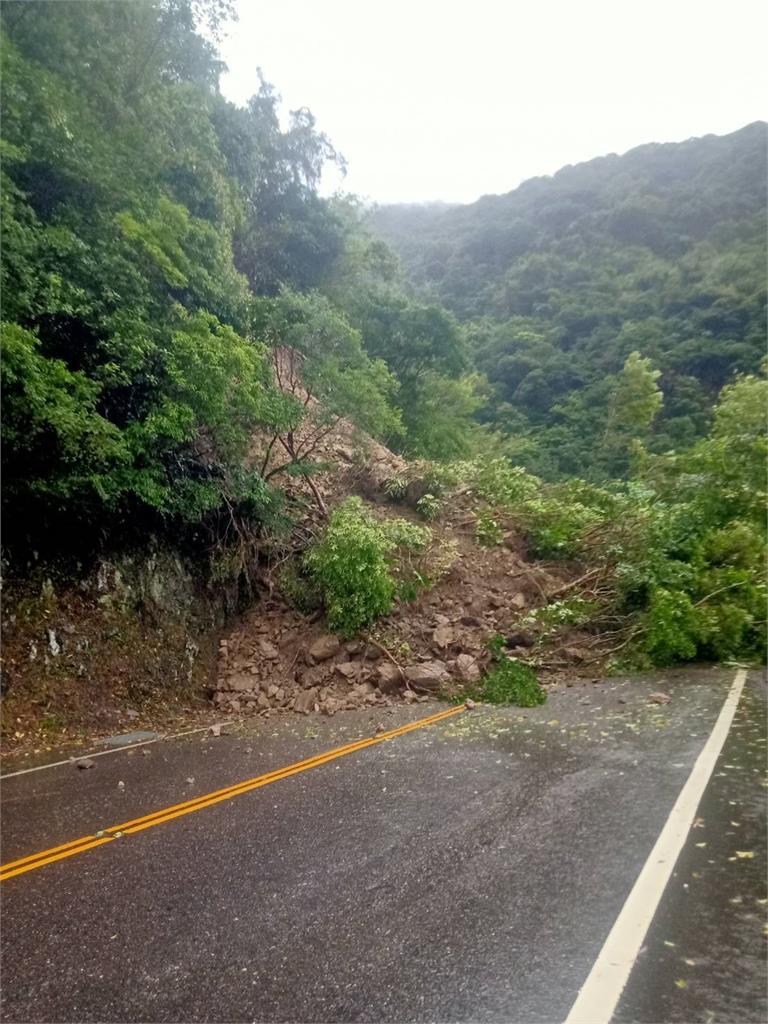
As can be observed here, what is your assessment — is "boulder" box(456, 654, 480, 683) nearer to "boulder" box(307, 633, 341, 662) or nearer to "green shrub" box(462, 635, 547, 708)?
"green shrub" box(462, 635, 547, 708)

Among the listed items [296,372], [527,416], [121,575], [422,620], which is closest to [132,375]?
[121,575]

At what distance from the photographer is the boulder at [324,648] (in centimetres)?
1035

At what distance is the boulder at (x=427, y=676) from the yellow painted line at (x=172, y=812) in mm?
1941

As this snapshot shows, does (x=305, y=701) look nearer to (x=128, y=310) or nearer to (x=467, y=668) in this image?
(x=467, y=668)

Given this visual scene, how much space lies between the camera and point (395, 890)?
3623 millimetres

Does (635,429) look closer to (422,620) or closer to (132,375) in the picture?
(422,620)

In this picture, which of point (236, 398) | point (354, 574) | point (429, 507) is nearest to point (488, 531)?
point (429, 507)

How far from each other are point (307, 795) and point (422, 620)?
231 inches

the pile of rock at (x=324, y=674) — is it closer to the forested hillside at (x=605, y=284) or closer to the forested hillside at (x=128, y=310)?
the forested hillside at (x=128, y=310)

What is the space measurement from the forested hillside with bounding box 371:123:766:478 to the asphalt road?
85.8 feet

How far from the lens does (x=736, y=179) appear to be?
5709 centimetres

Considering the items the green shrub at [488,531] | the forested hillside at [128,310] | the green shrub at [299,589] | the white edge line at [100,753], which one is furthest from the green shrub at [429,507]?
the white edge line at [100,753]

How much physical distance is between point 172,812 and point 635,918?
12.1 feet

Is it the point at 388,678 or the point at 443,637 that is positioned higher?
the point at 443,637
